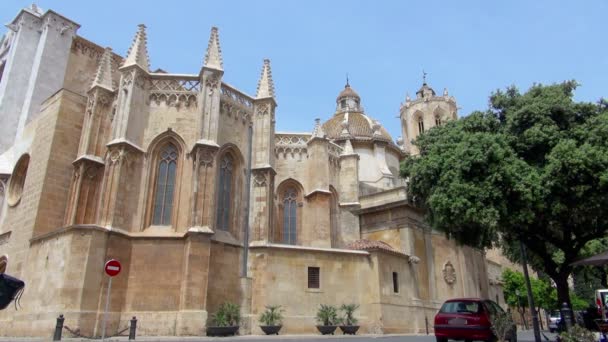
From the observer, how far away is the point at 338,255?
886 inches

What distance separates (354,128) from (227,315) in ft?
88.7

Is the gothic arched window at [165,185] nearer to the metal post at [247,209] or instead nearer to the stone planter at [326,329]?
the metal post at [247,209]

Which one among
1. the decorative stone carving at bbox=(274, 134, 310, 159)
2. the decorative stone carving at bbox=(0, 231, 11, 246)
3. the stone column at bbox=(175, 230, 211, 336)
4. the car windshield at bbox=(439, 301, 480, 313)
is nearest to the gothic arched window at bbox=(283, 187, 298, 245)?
the decorative stone carving at bbox=(274, 134, 310, 159)

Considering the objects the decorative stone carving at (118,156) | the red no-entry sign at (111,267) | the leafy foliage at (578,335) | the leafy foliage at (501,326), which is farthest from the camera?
the decorative stone carving at (118,156)

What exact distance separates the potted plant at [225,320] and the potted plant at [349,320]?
198 inches

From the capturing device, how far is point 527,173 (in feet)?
49.8

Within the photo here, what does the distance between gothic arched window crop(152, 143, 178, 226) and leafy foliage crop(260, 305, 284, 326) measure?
5955mm

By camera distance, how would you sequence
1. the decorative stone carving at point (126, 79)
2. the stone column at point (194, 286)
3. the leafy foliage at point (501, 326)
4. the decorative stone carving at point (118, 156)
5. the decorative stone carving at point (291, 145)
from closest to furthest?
the leafy foliage at point (501, 326) < the stone column at point (194, 286) < the decorative stone carving at point (118, 156) < the decorative stone carving at point (126, 79) < the decorative stone carving at point (291, 145)

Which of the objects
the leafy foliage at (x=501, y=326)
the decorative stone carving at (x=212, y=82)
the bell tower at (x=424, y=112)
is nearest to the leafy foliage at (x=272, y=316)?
the leafy foliage at (x=501, y=326)

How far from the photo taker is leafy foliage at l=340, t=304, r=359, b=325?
20.8 metres

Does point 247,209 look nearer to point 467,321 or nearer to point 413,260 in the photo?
point 413,260

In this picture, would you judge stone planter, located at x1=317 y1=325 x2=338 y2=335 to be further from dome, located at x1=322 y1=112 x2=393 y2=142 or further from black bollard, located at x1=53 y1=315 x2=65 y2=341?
dome, located at x1=322 y1=112 x2=393 y2=142

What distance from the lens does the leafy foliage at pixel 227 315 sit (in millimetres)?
17953

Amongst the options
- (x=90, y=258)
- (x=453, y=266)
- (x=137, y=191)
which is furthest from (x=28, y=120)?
(x=453, y=266)
